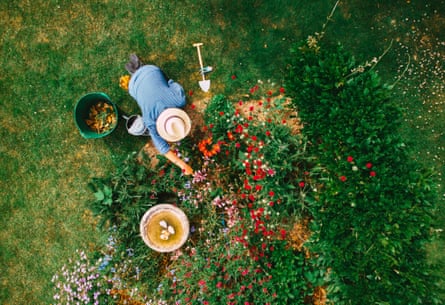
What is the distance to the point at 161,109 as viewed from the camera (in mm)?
4727

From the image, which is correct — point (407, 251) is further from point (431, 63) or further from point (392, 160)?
point (431, 63)

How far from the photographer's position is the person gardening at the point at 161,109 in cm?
447

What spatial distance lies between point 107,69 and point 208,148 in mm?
2566

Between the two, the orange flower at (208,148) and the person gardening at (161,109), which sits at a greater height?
the person gardening at (161,109)

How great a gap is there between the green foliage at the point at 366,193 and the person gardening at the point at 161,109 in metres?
1.85

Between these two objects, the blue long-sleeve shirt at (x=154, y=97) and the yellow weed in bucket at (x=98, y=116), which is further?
the yellow weed in bucket at (x=98, y=116)

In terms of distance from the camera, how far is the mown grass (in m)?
5.62

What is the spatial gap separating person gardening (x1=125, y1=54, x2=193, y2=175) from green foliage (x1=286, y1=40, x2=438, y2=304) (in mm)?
1851

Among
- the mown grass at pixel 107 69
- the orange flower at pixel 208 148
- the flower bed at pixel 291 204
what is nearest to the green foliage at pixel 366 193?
the flower bed at pixel 291 204

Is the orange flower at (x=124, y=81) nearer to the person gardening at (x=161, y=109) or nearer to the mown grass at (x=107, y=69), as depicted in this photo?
the mown grass at (x=107, y=69)

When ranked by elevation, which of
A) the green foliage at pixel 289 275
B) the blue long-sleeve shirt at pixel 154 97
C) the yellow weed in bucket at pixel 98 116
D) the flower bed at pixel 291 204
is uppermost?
the blue long-sleeve shirt at pixel 154 97

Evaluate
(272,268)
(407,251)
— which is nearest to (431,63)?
(407,251)

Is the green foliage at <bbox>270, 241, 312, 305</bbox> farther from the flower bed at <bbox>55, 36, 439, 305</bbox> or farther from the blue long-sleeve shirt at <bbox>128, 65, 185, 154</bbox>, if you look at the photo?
the blue long-sleeve shirt at <bbox>128, 65, 185, 154</bbox>

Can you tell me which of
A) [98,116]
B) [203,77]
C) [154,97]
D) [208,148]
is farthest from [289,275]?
[98,116]
